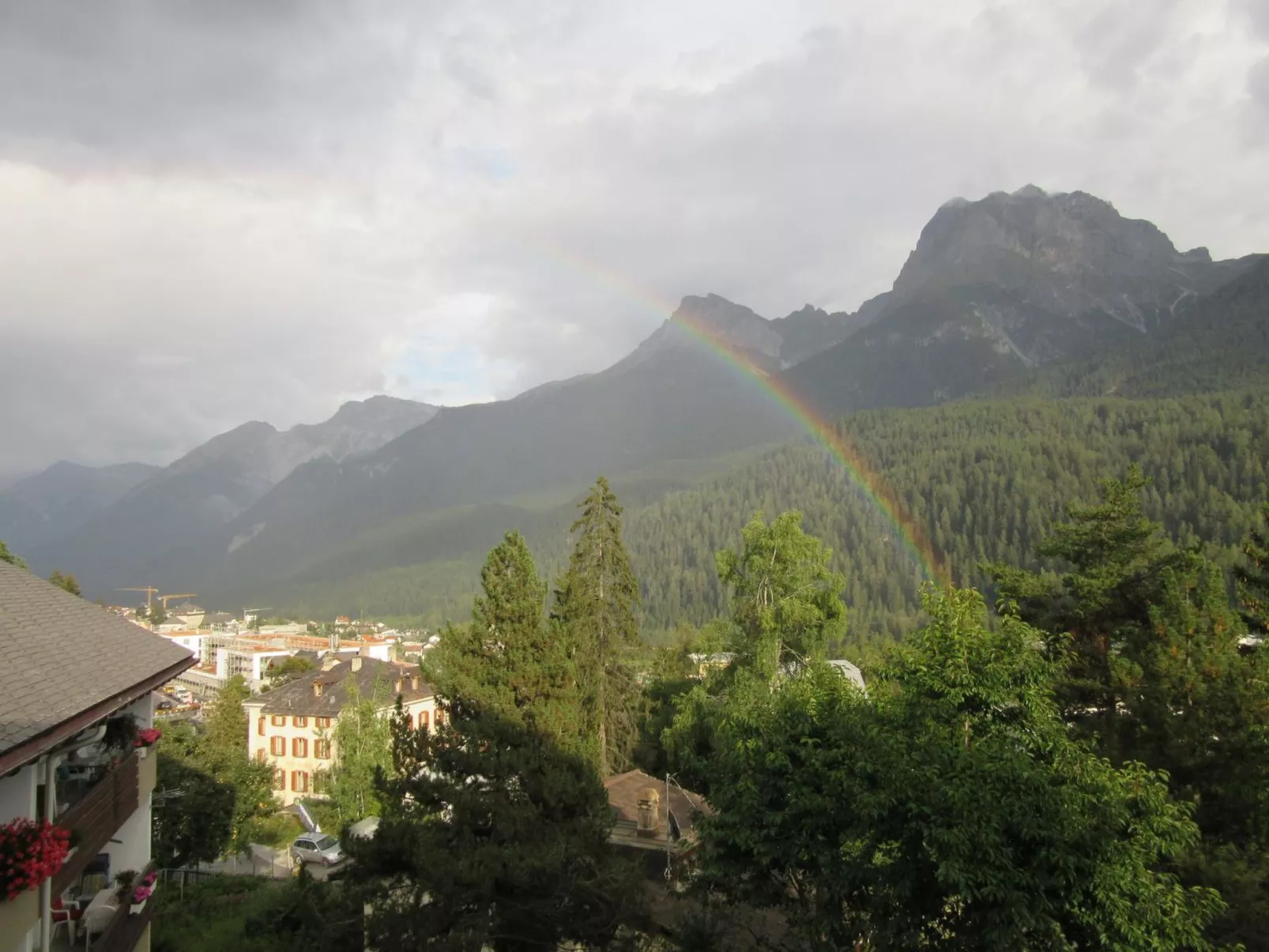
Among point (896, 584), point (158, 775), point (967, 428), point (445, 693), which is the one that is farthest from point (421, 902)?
point (967, 428)

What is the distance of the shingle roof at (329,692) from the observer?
48.7 metres

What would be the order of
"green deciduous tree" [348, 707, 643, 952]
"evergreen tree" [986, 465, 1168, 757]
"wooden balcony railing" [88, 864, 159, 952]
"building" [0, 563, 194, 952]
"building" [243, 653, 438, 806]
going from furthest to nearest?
"building" [243, 653, 438, 806]
"evergreen tree" [986, 465, 1168, 757]
"wooden balcony railing" [88, 864, 159, 952]
"green deciduous tree" [348, 707, 643, 952]
"building" [0, 563, 194, 952]

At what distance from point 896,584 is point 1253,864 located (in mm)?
130393

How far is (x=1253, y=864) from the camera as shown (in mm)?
11820

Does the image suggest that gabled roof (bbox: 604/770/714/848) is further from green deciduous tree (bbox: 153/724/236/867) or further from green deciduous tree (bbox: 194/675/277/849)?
green deciduous tree (bbox: 194/675/277/849)

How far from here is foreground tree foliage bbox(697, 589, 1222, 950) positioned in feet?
27.6

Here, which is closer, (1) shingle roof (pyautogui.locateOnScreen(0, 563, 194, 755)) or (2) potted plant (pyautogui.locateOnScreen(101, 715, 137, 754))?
(1) shingle roof (pyautogui.locateOnScreen(0, 563, 194, 755))

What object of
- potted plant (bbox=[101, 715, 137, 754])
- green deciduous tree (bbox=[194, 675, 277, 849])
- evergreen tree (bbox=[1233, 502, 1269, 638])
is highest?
evergreen tree (bbox=[1233, 502, 1269, 638])

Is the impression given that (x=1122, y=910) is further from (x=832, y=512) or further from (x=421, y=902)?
(x=832, y=512)

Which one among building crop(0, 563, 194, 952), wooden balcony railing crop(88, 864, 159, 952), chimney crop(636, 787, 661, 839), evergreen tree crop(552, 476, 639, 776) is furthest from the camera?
evergreen tree crop(552, 476, 639, 776)

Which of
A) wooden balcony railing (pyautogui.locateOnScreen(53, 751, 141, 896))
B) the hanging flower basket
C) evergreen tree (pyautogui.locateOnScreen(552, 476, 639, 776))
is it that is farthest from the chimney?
the hanging flower basket

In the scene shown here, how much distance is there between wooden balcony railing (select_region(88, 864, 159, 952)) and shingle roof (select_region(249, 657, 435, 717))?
32875 mm

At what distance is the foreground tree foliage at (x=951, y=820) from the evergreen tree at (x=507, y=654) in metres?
5.43

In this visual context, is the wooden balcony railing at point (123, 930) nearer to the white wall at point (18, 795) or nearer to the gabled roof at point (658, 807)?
the white wall at point (18, 795)
